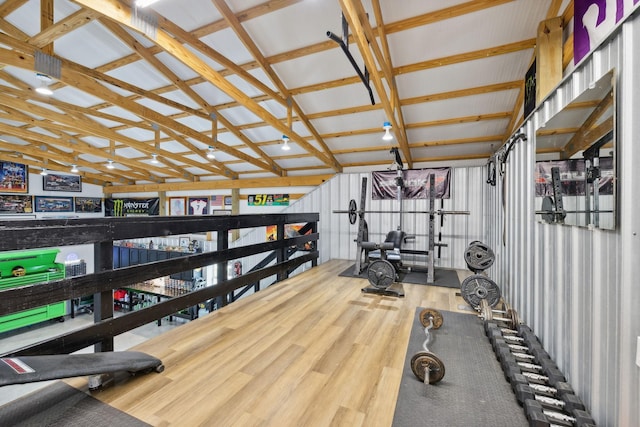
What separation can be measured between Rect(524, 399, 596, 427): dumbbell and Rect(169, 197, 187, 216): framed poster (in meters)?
11.9

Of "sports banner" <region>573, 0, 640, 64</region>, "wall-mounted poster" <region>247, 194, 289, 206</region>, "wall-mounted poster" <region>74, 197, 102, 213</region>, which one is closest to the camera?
"sports banner" <region>573, 0, 640, 64</region>

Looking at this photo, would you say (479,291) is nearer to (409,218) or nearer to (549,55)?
(549,55)

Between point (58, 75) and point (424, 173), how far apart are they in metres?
6.96

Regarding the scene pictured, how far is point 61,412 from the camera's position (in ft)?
4.69

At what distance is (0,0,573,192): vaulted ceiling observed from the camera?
3373 mm

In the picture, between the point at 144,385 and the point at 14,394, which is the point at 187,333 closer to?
the point at 144,385

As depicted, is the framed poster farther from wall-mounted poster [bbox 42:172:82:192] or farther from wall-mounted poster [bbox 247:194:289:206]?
wall-mounted poster [bbox 42:172:82:192]

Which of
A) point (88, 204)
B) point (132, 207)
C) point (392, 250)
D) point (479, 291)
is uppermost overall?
point (88, 204)

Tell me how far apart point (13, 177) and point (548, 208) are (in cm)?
1519

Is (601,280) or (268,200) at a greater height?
(268,200)

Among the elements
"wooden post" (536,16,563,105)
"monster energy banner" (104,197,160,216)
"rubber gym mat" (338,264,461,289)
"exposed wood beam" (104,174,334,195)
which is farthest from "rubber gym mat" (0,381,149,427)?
"monster energy banner" (104,197,160,216)

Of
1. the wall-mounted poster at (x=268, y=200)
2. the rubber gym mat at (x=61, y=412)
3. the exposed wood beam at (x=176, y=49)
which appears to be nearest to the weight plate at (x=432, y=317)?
the rubber gym mat at (x=61, y=412)

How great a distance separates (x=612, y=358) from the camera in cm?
130

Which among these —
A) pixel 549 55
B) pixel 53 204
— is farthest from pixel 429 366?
pixel 53 204
